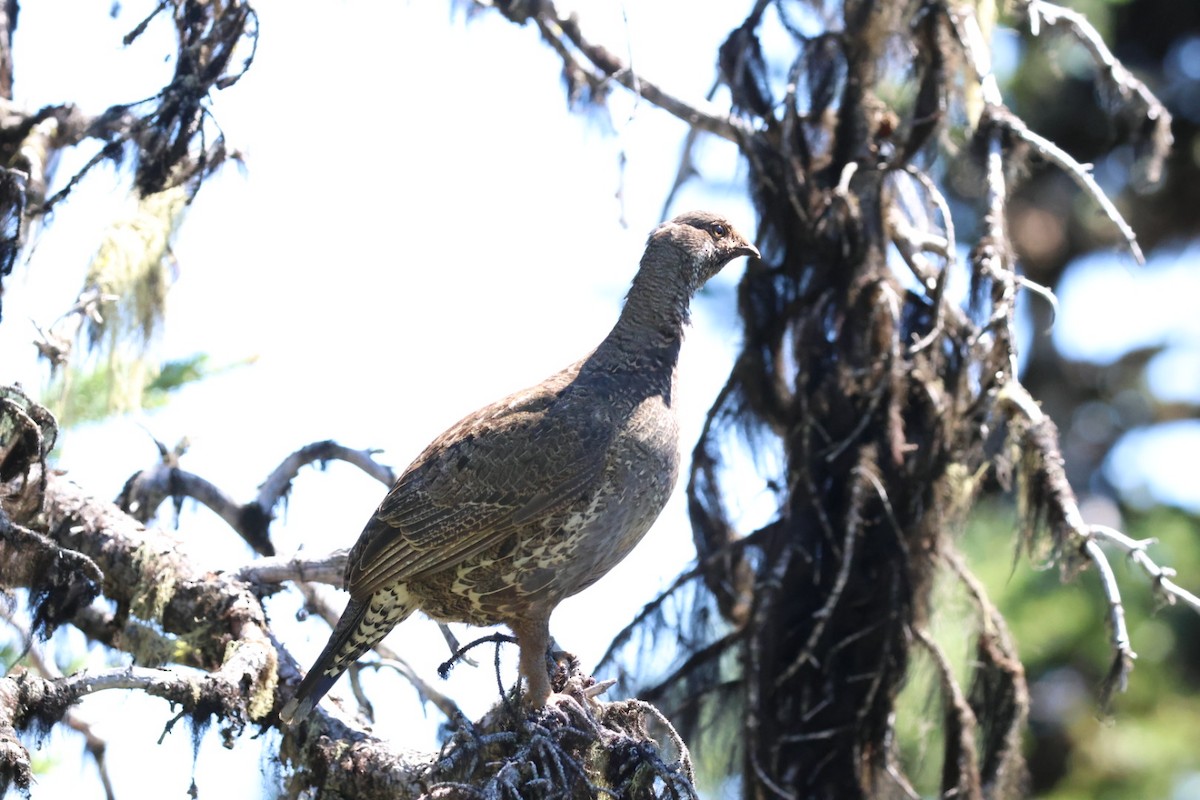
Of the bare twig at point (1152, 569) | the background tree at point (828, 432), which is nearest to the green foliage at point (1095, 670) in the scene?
the background tree at point (828, 432)

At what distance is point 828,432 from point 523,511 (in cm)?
193

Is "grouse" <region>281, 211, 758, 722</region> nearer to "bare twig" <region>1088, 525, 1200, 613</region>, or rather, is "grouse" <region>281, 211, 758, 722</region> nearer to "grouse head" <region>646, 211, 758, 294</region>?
"grouse head" <region>646, 211, 758, 294</region>

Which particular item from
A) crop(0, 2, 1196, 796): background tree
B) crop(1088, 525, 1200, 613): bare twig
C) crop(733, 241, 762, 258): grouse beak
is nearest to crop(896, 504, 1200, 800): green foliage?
crop(0, 2, 1196, 796): background tree

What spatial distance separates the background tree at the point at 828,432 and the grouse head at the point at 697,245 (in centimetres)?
92

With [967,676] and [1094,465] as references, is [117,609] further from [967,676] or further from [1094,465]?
[1094,465]

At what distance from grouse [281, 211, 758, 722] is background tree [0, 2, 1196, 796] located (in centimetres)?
47

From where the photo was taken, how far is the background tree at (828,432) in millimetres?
5051

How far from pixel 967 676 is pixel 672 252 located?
2.36 meters

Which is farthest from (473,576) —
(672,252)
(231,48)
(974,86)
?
(974,86)

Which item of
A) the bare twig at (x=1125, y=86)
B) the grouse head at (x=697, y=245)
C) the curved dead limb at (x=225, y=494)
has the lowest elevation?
the curved dead limb at (x=225, y=494)

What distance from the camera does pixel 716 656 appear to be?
6043 mm

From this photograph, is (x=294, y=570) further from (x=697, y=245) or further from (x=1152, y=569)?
(x=1152, y=569)

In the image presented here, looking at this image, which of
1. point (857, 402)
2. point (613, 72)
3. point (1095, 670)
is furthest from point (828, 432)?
point (1095, 670)

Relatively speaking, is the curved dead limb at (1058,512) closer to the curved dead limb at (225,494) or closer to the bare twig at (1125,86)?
the bare twig at (1125,86)
